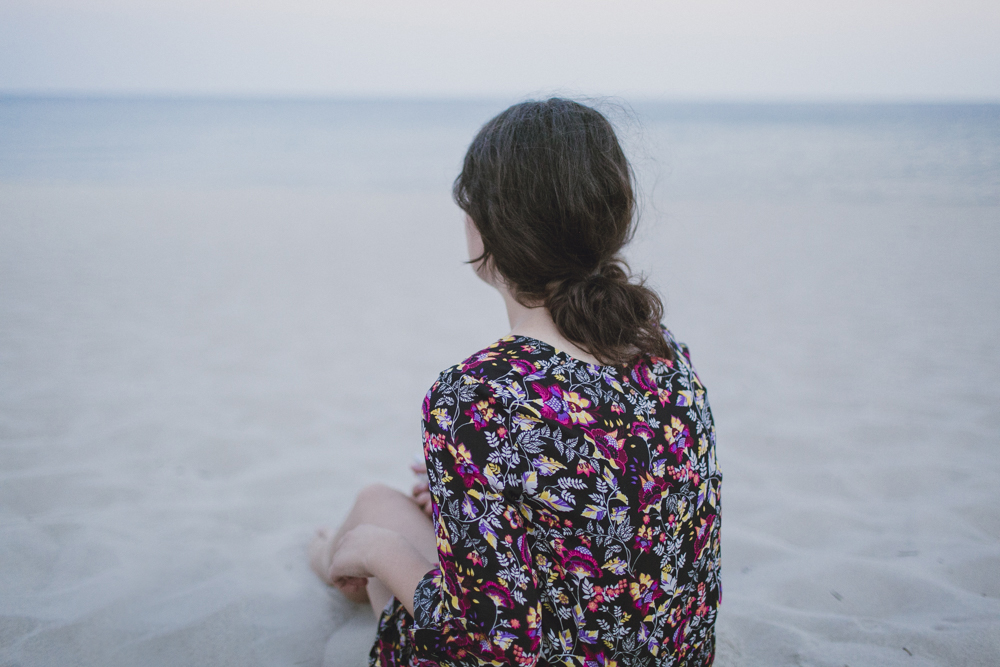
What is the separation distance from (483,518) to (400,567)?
0.42 metres

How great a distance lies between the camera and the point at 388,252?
5777 mm

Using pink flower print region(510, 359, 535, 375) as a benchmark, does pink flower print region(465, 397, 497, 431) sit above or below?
below

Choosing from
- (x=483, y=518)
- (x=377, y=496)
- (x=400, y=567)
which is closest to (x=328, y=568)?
(x=377, y=496)

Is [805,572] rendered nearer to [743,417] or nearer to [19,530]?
[743,417]

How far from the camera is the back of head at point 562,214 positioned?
1.10 meters

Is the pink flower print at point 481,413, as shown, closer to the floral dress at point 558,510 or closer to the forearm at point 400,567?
the floral dress at point 558,510

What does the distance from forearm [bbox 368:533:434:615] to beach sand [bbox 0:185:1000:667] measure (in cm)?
43

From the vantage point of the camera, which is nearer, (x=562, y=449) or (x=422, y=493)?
(x=562, y=449)

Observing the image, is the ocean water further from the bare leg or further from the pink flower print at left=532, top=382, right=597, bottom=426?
the pink flower print at left=532, top=382, right=597, bottom=426

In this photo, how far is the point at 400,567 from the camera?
1.32 metres

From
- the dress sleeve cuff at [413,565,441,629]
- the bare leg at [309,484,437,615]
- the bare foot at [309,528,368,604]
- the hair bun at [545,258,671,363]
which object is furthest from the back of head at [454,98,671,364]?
the bare foot at [309,528,368,604]

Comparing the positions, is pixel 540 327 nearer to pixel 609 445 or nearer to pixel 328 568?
pixel 609 445

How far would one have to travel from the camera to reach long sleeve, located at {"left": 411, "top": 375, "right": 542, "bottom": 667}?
98 cm

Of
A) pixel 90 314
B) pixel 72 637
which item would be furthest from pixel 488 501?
pixel 90 314
